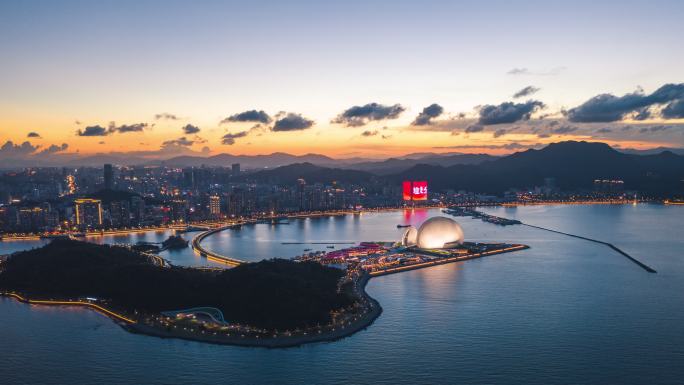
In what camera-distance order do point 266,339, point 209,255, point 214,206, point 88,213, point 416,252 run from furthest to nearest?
1. point 214,206
2. point 88,213
3. point 209,255
4. point 416,252
5. point 266,339

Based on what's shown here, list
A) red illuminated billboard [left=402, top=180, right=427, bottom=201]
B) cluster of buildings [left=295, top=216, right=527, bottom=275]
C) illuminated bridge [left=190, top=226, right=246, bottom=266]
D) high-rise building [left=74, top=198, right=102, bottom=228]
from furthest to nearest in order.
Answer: red illuminated billboard [left=402, top=180, right=427, bottom=201] < high-rise building [left=74, top=198, right=102, bottom=228] < illuminated bridge [left=190, top=226, right=246, bottom=266] < cluster of buildings [left=295, top=216, right=527, bottom=275]

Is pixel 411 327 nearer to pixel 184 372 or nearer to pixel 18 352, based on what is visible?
pixel 184 372

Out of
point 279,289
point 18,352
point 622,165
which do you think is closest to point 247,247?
point 279,289

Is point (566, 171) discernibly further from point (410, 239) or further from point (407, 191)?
point (410, 239)

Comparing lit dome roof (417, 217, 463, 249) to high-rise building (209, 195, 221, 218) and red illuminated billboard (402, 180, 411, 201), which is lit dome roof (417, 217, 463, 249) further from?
red illuminated billboard (402, 180, 411, 201)

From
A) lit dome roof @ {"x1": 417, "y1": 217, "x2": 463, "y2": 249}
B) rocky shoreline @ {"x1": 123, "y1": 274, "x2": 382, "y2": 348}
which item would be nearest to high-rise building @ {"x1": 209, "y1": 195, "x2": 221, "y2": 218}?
lit dome roof @ {"x1": 417, "y1": 217, "x2": 463, "y2": 249}

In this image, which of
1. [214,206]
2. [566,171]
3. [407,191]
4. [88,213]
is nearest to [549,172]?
[566,171]

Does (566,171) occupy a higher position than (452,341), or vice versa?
(566,171)
